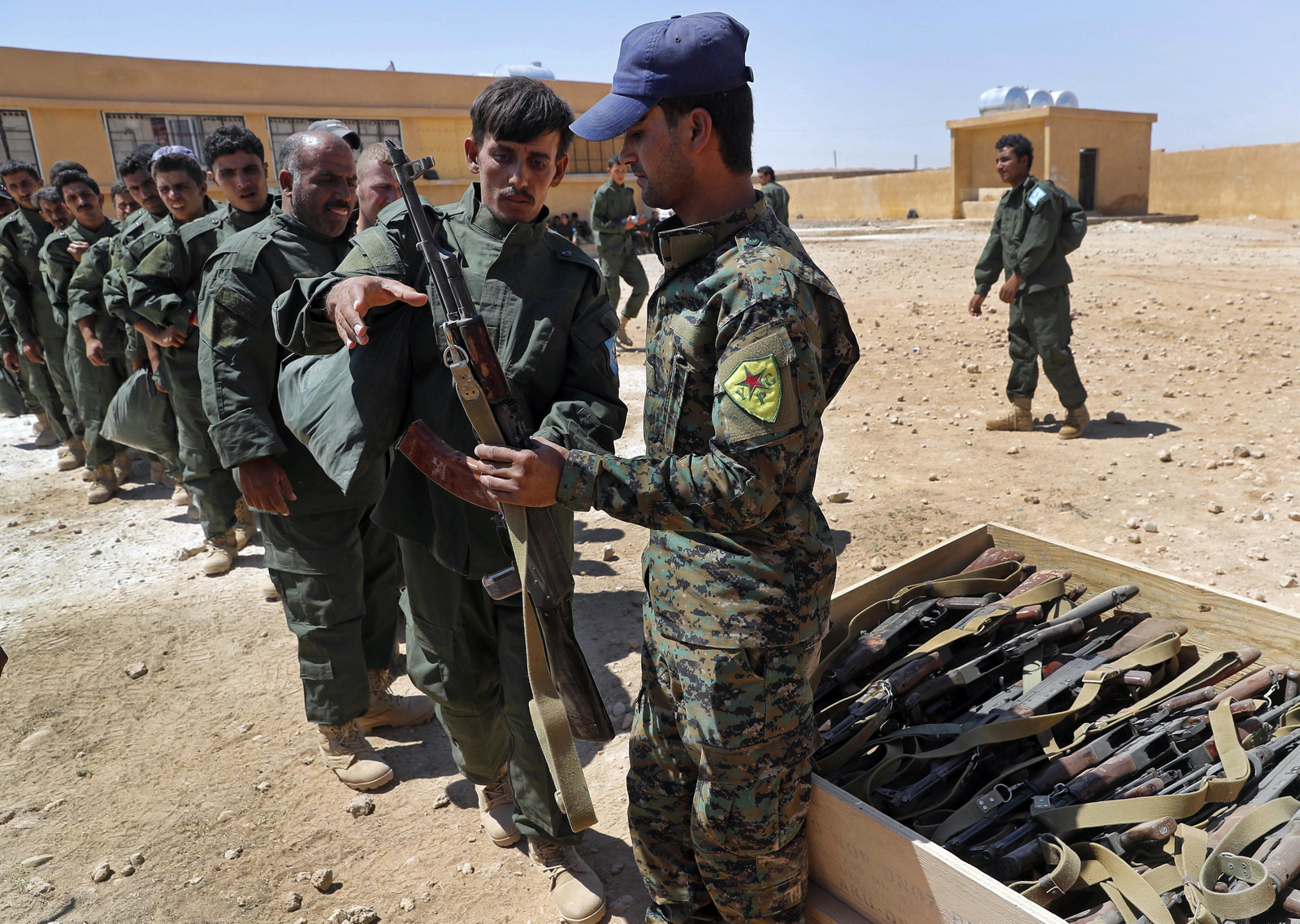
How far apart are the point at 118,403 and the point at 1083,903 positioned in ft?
19.0

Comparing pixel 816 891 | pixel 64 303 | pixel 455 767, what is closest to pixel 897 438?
pixel 455 767

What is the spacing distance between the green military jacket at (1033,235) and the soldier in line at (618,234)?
14.9 ft

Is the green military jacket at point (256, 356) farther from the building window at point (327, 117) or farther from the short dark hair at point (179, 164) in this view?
the building window at point (327, 117)

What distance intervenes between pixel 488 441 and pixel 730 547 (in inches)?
23.0

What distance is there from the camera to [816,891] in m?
2.18

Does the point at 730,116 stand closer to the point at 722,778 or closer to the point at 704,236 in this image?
the point at 704,236

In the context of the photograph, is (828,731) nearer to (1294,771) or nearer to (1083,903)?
(1083,903)

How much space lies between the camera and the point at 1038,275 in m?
6.46

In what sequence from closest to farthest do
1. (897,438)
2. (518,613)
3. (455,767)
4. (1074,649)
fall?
(518,613) → (1074,649) → (455,767) → (897,438)

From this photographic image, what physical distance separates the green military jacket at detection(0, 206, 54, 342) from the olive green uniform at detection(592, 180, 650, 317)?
539 centimetres

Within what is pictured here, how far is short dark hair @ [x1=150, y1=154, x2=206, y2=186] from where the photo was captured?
4805 millimetres

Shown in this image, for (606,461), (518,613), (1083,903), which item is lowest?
(1083,903)

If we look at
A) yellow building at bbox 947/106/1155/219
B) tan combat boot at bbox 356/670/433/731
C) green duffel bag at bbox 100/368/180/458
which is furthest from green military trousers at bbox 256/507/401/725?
yellow building at bbox 947/106/1155/219

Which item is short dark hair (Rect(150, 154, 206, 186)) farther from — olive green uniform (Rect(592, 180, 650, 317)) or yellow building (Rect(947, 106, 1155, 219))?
yellow building (Rect(947, 106, 1155, 219))
